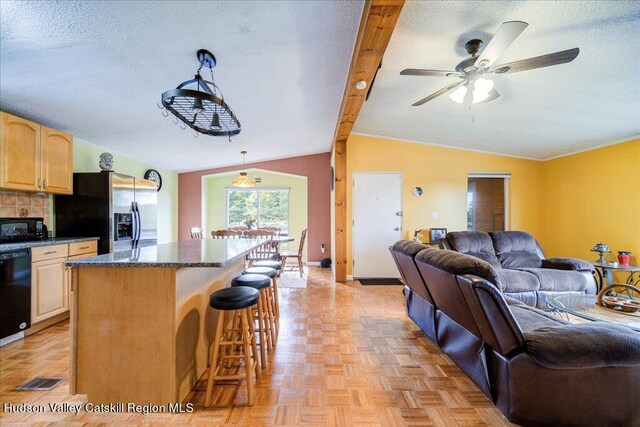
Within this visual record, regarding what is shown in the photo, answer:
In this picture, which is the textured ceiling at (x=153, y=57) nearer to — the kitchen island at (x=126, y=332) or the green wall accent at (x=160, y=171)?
the green wall accent at (x=160, y=171)

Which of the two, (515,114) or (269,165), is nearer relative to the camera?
(515,114)

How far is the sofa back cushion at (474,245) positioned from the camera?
146 inches

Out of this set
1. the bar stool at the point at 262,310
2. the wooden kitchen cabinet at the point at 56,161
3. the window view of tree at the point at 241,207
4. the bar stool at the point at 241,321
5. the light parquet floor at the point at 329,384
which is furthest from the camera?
the window view of tree at the point at 241,207

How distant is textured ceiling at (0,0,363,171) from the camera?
1726 millimetres

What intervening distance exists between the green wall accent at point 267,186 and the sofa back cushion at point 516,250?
431 centimetres

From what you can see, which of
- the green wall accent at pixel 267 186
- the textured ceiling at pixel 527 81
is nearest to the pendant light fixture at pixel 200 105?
the textured ceiling at pixel 527 81

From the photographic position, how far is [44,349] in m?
2.36

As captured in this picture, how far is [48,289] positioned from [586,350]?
414 cm

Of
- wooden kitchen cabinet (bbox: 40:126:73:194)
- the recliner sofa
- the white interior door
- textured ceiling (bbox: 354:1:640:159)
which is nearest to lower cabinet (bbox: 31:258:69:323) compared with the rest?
wooden kitchen cabinet (bbox: 40:126:73:194)

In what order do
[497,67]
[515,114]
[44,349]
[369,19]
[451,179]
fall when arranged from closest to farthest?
[369,19]
[497,67]
[44,349]
[515,114]
[451,179]

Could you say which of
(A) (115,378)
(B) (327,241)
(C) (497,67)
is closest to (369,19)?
(C) (497,67)

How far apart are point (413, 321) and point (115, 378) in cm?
255

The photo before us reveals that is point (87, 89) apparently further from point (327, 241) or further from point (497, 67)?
point (327, 241)

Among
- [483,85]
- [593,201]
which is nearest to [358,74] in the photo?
[483,85]
